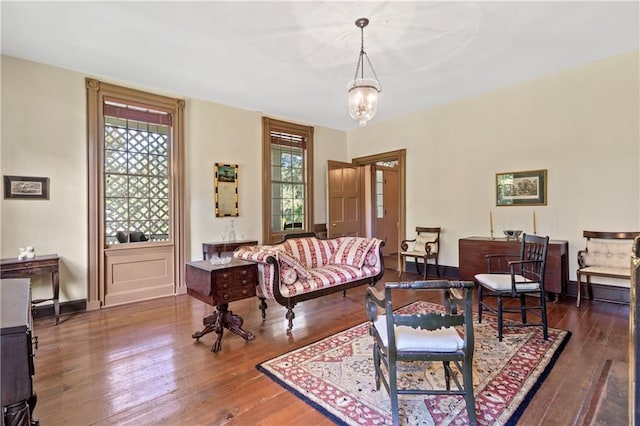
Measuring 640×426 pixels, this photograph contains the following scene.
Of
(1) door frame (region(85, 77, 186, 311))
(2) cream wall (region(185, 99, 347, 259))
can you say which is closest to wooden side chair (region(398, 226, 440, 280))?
(2) cream wall (region(185, 99, 347, 259))

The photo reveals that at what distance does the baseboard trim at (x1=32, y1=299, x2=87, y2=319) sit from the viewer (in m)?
3.48

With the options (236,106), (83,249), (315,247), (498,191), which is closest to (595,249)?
(498,191)

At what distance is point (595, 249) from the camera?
3754mm

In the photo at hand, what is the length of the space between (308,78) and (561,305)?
13.8 feet

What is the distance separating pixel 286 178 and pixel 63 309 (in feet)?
12.2

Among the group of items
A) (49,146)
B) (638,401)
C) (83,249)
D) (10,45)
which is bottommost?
(638,401)

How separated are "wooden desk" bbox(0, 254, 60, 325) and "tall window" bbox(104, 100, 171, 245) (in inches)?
27.5

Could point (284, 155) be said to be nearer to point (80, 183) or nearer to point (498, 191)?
point (80, 183)

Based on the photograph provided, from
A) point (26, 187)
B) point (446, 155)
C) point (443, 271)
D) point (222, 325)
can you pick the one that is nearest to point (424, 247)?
point (443, 271)

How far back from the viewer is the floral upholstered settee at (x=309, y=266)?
3.05 meters

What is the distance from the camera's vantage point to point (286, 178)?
5879 millimetres

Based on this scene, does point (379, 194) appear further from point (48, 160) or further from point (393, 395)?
point (393, 395)

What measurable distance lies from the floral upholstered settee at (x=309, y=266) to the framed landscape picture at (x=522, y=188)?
2.16 meters

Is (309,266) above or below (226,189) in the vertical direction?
below
